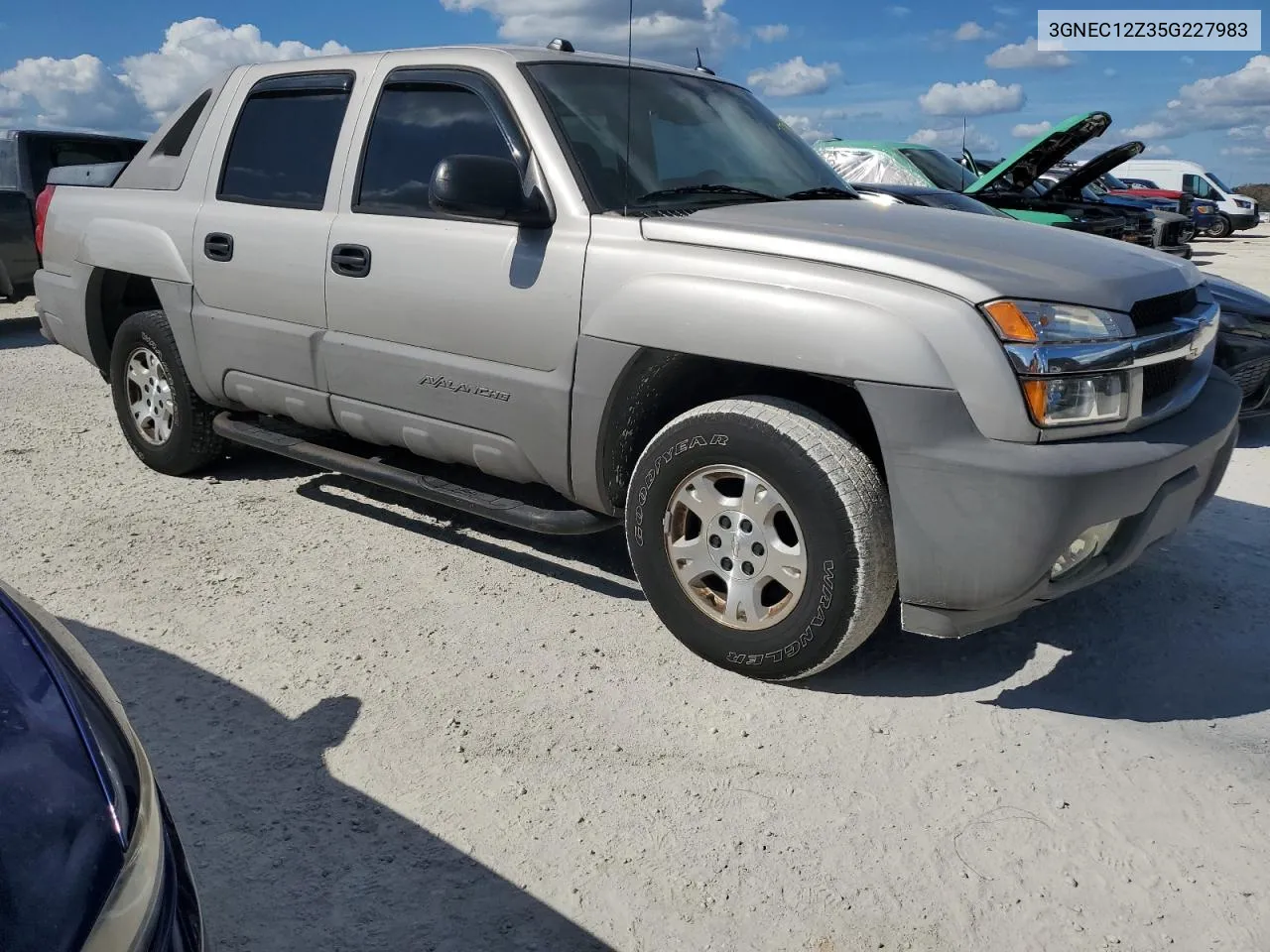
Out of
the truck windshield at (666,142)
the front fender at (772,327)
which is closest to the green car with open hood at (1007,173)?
the truck windshield at (666,142)

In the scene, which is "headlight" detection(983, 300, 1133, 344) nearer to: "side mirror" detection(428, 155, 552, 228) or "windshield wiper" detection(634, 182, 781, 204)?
"windshield wiper" detection(634, 182, 781, 204)

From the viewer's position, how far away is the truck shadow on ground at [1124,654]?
3252 millimetres

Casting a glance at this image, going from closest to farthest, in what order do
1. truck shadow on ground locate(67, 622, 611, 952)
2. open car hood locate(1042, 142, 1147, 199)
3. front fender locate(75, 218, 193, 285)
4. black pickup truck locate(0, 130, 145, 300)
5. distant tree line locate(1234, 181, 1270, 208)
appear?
truck shadow on ground locate(67, 622, 611, 952) → front fender locate(75, 218, 193, 285) → black pickup truck locate(0, 130, 145, 300) → open car hood locate(1042, 142, 1147, 199) → distant tree line locate(1234, 181, 1270, 208)

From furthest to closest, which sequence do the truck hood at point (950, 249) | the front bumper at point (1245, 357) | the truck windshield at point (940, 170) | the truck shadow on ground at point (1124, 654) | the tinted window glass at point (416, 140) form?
1. the truck windshield at point (940, 170)
2. the front bumper at point (1245, 357)
3. the tinted window glass at point (416, 140)
4. the truck shadow on ground at point (1124, 654)
5. the truck hood at point (950, 249)

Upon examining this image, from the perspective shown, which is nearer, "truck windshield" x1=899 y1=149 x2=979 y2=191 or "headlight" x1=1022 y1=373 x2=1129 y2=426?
"headlight" x1=1022 y1=373 x2=1129 y2=426

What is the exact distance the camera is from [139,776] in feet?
5.53

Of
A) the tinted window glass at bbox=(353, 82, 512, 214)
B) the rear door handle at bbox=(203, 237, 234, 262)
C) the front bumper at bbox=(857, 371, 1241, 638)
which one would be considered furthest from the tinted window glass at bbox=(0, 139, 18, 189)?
the front bumper at bbox=(857, 371, 1241, 638)

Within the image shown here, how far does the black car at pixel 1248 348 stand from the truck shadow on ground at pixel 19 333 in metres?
8.95

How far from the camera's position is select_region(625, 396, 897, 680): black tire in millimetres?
3000

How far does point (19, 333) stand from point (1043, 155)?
32.6 feet

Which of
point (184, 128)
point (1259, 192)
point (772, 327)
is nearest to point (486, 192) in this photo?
point (772, 327)

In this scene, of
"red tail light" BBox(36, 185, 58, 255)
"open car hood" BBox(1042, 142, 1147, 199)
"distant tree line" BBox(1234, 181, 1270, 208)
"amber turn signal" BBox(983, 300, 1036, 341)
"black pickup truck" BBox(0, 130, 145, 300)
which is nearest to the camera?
"amber turn signal" BBox(983, 300, 1036, 341)

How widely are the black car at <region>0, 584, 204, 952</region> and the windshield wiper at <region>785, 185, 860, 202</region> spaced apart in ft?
9.41

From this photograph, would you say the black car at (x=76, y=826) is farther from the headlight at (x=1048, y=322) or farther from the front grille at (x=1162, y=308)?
the front grille at (x=1162, y=308)
